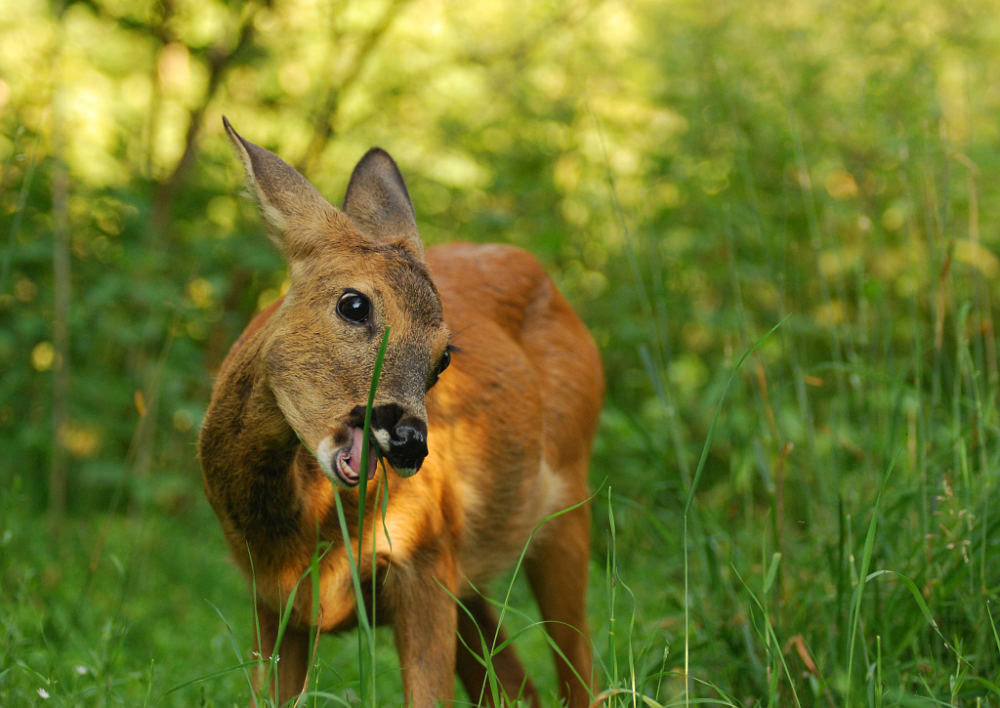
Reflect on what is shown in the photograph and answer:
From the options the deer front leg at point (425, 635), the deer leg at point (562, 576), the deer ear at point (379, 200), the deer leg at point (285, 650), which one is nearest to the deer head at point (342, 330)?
the deer ear at point (379, 200)

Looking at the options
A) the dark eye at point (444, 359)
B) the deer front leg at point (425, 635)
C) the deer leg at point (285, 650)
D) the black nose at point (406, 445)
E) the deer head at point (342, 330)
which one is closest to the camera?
the black nose at point (406, 445)

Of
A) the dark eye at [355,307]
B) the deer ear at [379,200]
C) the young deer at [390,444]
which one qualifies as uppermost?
the deer ear at [379,200]

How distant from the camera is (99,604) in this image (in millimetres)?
4594

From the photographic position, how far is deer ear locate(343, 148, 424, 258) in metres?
2.99

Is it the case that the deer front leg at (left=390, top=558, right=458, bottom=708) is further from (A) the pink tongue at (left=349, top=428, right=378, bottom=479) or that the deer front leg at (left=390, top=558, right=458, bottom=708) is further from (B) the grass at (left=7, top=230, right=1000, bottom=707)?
(A) the pink tongue at (left=349, top=428, right=378, bottom=479)

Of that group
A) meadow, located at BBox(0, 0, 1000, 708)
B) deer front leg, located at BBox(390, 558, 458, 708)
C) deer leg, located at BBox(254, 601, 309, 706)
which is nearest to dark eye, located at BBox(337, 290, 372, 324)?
deer front leg, located at BBox(390, 558, 458, 708)

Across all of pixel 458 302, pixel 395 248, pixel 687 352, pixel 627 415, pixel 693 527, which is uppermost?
pixel 395 248

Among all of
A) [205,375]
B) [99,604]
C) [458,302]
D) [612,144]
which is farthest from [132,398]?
[612,144]

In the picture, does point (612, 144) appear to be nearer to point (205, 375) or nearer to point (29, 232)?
point (205, 375)

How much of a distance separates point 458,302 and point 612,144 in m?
3.77

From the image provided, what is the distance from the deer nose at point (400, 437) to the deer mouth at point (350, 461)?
47 millimetres

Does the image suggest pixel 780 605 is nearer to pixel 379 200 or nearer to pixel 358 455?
pixel 358 455

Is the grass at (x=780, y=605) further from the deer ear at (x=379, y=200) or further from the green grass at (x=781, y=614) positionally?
the deer ear at (x=379, y=200)

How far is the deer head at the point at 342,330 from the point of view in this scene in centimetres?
219
